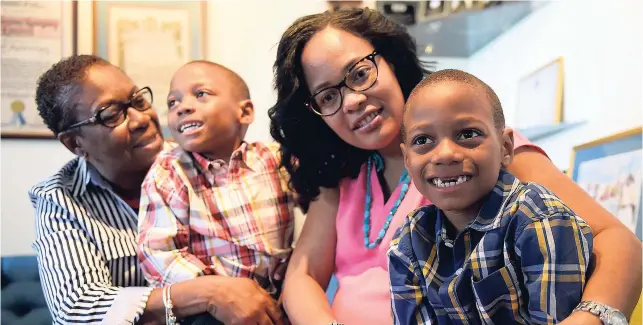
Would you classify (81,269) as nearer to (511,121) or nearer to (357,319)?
(357,319)

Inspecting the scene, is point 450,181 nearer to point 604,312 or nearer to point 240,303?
point 604,312

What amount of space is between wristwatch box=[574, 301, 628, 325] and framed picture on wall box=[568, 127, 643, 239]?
1127 millimetres

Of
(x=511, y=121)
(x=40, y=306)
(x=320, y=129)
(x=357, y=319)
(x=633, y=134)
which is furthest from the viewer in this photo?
(x=511, y=121)

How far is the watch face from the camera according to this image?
0.96 meters

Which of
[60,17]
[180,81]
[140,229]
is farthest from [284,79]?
[60,17]

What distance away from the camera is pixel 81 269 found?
1.68 meters

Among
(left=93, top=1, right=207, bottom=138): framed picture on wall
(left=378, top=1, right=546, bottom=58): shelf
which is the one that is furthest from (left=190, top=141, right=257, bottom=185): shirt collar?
(left=378, top=1, right=546, bottom=58): shelf

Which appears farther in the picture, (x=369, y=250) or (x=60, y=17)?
(x=60, y=17)

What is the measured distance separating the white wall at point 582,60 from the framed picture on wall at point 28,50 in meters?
2.03

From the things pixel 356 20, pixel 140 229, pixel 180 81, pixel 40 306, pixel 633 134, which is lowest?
pixel 40 306

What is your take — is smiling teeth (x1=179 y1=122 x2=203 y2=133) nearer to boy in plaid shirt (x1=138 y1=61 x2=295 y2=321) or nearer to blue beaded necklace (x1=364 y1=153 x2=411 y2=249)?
boy in plaid shirt (x1=138 y1=61 x2=295 y2=321)

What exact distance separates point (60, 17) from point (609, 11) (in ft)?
8.22

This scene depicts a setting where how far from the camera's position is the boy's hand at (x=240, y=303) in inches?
59.4

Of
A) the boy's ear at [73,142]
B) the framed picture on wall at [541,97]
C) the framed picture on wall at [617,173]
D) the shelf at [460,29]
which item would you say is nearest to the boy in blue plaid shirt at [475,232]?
the framed picture on wall at [617,173]
